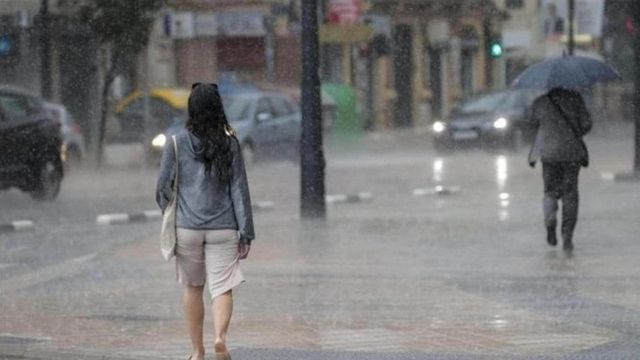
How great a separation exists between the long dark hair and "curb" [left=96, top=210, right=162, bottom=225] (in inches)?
520

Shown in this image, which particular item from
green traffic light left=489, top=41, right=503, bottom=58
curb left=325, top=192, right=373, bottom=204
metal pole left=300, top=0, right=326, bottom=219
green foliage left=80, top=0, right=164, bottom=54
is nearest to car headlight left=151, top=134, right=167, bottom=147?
green foliage left=80, top=0, right=164, bottom=54

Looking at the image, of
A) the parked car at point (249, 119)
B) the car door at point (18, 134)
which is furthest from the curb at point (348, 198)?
the parked car at point (249, 119)

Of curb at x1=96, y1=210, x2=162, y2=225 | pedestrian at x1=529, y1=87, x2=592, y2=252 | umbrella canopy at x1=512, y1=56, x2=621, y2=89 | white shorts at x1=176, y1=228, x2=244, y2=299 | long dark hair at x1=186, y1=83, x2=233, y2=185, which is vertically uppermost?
long dark hair at x1=186, y1=83, x2=233, y2=185

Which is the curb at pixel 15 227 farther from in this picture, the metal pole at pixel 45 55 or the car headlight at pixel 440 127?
the car headlight at pixel 440 127

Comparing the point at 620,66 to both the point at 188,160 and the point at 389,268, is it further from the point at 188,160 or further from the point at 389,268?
the point at 188,160

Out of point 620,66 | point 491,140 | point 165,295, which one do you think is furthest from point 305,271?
point 620,66

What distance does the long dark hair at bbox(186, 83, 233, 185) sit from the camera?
10586 millimetres

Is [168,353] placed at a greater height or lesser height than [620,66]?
greater

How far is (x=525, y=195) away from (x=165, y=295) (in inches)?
517

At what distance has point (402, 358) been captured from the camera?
438 inches

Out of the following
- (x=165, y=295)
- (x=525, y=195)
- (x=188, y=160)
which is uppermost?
(x=188, y=160)

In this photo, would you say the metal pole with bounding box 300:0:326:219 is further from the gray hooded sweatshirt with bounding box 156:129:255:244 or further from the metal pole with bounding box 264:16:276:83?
the metal pole with bounding box 264:16:276:83

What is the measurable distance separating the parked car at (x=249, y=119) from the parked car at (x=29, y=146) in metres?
9.86

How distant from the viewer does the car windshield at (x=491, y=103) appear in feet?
152
